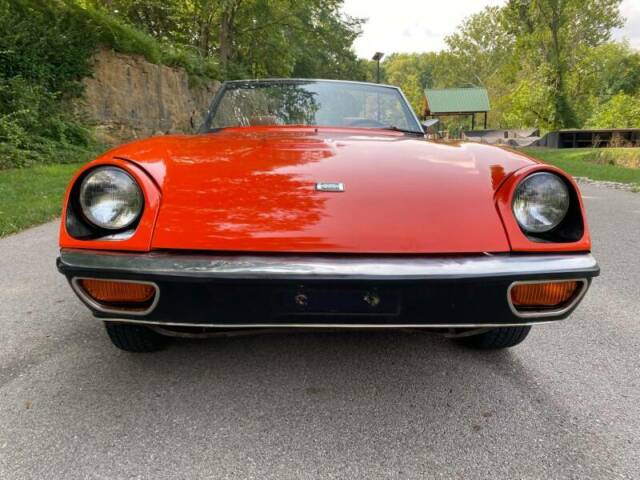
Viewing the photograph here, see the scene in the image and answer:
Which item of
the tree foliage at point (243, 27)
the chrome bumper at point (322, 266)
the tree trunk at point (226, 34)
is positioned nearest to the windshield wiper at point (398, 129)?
the chrome bumper at point (322, 266)

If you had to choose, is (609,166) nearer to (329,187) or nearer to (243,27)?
(329,187)

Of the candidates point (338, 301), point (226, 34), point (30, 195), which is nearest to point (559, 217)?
point (338, 301)

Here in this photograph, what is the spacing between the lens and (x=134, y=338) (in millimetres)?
1859

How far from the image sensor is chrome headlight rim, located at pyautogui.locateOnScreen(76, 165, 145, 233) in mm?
1456

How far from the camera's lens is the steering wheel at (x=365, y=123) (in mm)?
2746

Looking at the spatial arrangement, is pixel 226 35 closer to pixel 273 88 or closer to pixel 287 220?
pixel 273 88

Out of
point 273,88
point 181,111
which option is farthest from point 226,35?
point 273,88

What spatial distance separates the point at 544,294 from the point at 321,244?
0.73m

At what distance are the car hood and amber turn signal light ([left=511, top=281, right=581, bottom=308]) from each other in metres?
0.15

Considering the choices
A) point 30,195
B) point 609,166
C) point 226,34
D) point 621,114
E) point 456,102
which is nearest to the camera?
point 30,195

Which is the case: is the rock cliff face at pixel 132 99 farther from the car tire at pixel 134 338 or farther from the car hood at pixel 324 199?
the car hood at pixel 324 199

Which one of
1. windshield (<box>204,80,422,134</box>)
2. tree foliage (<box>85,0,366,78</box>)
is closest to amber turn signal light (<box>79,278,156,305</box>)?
windshield (<box>204,80,422,134</box>)

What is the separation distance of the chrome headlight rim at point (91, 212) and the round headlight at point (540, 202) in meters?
1.23

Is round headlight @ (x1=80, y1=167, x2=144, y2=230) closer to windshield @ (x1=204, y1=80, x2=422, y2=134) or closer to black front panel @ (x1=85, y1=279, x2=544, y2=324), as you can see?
black front panel @ (x1=85, y1=279, x2=544, y2=324)
